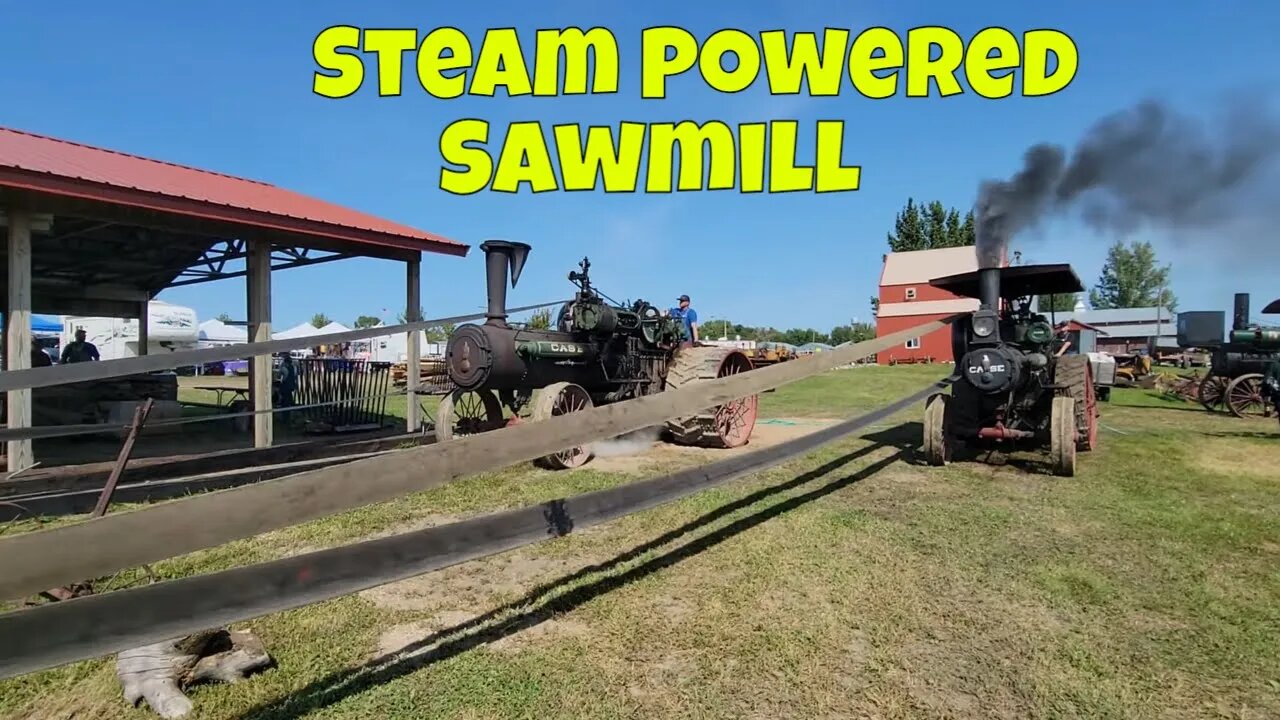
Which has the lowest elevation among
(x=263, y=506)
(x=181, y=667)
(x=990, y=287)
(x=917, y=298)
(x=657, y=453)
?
(x=657, y=453)

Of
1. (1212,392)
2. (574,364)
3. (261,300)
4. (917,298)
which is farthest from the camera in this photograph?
(917,298)

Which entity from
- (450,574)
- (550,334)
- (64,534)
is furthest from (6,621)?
(550,334)

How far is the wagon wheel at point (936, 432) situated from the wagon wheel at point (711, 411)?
225 centimetres

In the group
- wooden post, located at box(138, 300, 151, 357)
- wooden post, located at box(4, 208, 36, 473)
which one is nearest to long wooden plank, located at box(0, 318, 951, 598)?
wooden post, located at box(4, 208, 36, 473)

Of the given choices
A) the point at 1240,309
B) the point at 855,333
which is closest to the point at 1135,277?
the point at 855,333

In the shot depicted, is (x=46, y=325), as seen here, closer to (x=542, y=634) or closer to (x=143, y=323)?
(x=143, y=323)

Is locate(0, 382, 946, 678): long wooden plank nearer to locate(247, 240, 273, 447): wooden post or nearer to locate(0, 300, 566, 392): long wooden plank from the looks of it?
locate(0, 300, 566, 392): long wooden plank

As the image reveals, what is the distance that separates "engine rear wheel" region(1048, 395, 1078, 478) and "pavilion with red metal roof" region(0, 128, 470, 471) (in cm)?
790

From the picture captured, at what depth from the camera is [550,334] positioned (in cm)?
782

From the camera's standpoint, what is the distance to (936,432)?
22.4ft

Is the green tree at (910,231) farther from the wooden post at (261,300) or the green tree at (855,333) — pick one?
the wooden post at (261,300)

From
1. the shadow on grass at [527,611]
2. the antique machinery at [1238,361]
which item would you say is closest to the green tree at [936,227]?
the antique machinery at [1238,361]

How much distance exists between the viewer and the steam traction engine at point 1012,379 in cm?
653

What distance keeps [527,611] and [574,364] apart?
496 centimetres
